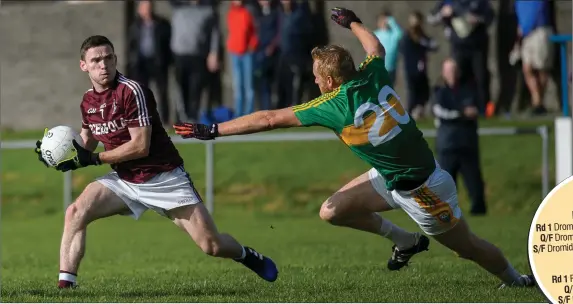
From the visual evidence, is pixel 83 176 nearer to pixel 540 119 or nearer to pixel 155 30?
pixel 155 30

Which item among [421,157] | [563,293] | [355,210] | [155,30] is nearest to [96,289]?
[355,210]

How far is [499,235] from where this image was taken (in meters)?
14.2

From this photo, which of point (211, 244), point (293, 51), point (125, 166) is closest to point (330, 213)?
point (211, 244)

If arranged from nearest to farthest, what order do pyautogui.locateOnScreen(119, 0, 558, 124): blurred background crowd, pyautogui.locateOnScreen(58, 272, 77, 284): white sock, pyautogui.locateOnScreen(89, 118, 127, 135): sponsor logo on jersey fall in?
pyautogui.locateOnScreen(89, 118, 127, 135): sponsor logo on jersey < pyautogui.locateOnScreen(58, 272, 77, 284): white sock < pyautogui.locateOnScreen(119, 0, 558, 124): blurred background crowd

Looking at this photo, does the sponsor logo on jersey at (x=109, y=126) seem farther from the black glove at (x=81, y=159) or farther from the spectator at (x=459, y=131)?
the spectator at (x=459, y=131)

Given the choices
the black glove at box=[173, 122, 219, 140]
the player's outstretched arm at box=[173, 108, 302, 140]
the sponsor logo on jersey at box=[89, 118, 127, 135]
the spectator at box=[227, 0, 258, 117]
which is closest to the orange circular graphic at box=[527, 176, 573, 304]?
the player's outstretched arm at box=[173, 108, 302, 140]

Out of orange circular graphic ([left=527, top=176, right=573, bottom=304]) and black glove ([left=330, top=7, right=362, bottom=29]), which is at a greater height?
black glove ([left=330, top=7, right=362, bottom=29])

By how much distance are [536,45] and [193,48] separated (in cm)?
506

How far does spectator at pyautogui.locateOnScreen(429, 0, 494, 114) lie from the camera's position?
18.1 m

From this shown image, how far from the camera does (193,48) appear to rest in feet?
60.8

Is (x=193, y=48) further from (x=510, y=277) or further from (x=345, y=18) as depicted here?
(x=510, y=277)

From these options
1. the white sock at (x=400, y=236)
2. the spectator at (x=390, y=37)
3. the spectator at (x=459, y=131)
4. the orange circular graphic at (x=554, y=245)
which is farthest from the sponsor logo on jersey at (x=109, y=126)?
the spectator at (x=390, y=37)

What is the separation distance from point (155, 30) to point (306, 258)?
690 centimetres

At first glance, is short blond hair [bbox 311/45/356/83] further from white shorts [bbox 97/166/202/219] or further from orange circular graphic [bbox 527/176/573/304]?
orange circular graphic [bbox 527/176/573/304]
